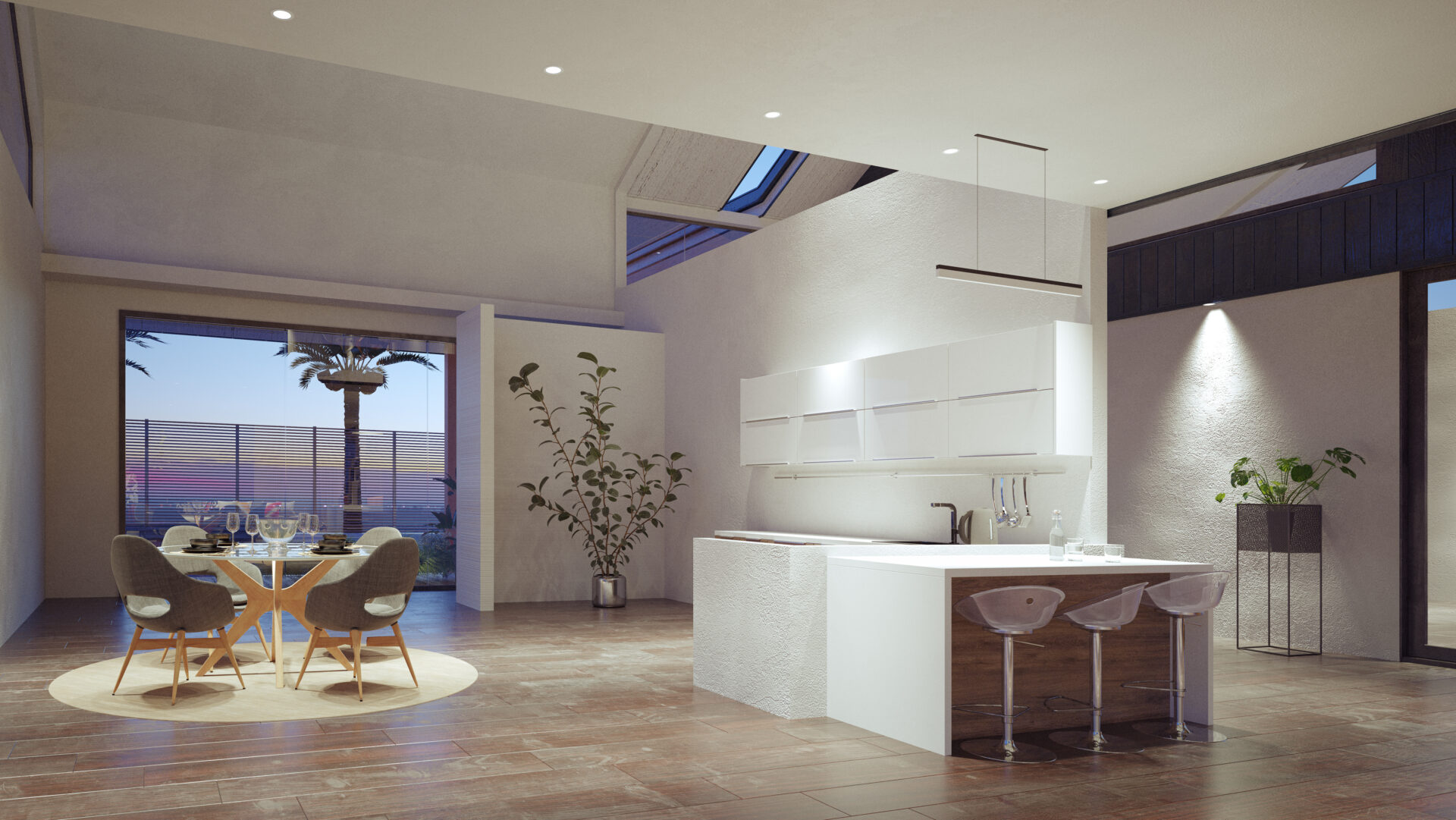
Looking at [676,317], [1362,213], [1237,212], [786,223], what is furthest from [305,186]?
[1362,213]

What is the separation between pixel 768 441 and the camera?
8.13 metres

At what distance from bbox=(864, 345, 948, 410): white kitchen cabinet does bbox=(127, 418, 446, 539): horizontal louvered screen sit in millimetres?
5172

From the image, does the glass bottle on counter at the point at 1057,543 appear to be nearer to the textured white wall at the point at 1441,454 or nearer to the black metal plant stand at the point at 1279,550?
the black metal plant stand at the point at 1279,550

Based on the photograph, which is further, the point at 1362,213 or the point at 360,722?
the point at 1362,213

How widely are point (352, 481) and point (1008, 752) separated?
299 inches

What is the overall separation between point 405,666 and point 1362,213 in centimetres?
666

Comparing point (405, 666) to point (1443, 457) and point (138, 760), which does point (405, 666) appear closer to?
point (138, 760)

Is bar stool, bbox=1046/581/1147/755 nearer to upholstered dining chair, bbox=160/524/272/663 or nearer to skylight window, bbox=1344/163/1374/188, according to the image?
skylight window, bbox=1344/163/1374/188

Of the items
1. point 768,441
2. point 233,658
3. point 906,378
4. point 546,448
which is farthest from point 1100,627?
point 546,448

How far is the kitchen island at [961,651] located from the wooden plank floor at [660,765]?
204mm

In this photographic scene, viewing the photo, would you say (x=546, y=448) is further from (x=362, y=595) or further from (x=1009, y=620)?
(x=1009, y=620)

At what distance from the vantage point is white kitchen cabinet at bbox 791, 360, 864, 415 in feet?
23.3

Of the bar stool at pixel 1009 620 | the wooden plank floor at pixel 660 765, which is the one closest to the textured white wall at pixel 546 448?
the wooden plank floor at pixel 660 765

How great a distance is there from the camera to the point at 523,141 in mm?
10477
